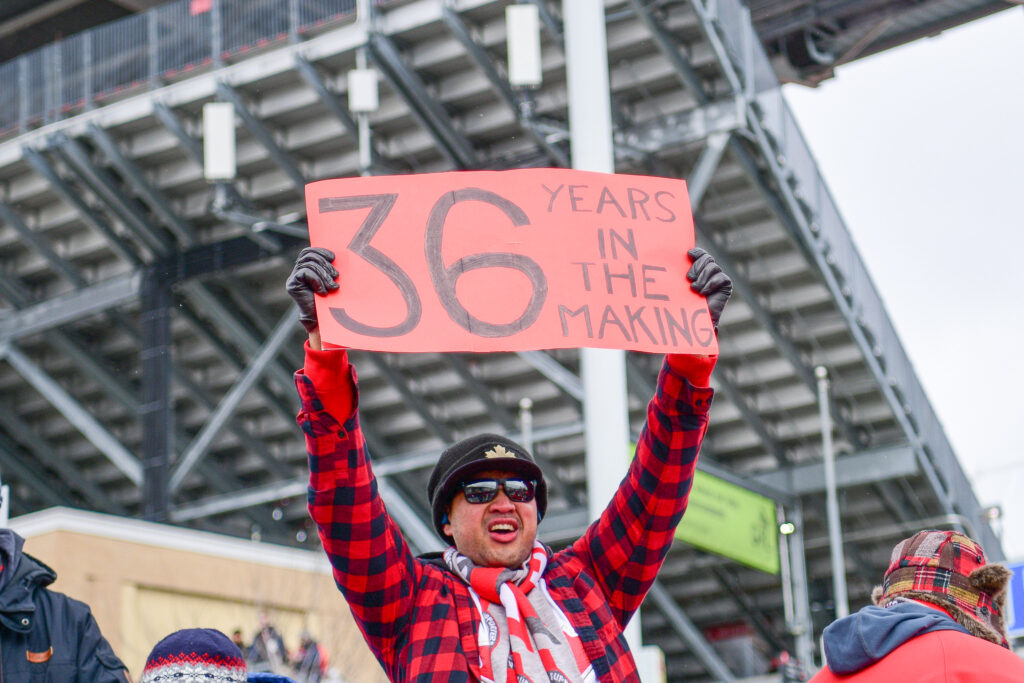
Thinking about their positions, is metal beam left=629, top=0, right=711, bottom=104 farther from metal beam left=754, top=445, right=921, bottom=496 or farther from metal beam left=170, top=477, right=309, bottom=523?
metal beam left=170, top=477, right=309, bottom=523

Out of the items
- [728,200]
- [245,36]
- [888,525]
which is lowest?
[888,525]

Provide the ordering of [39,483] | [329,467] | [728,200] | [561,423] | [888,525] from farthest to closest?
1. [39,483]
2. [888,525]
3. [561,423]
4. [728,200]
5. [329,467]

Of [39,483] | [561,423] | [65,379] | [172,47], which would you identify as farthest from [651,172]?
[39,483]

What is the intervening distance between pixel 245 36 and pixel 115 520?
21.3 feet

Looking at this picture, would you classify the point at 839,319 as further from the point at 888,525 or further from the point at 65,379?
the point at 65,379

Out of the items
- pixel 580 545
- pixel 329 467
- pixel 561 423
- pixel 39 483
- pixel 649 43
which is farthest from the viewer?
pixel 39 483

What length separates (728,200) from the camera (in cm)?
2045

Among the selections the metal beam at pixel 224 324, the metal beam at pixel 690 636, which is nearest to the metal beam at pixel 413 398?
the metal beam at pixel 224 324

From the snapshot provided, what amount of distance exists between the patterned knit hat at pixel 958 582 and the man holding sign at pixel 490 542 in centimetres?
64

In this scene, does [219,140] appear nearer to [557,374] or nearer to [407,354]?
[407,354]

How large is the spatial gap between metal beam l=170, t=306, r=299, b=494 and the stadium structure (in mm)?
69

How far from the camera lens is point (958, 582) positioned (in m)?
3.97

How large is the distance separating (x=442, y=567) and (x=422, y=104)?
53.2 ft

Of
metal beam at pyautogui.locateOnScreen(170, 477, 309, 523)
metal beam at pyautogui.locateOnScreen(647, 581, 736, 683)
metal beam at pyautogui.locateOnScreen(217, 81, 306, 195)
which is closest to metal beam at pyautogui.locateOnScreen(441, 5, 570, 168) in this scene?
metal beam at pyautogui.locateOnScreen(217, 81, 306, 195)
